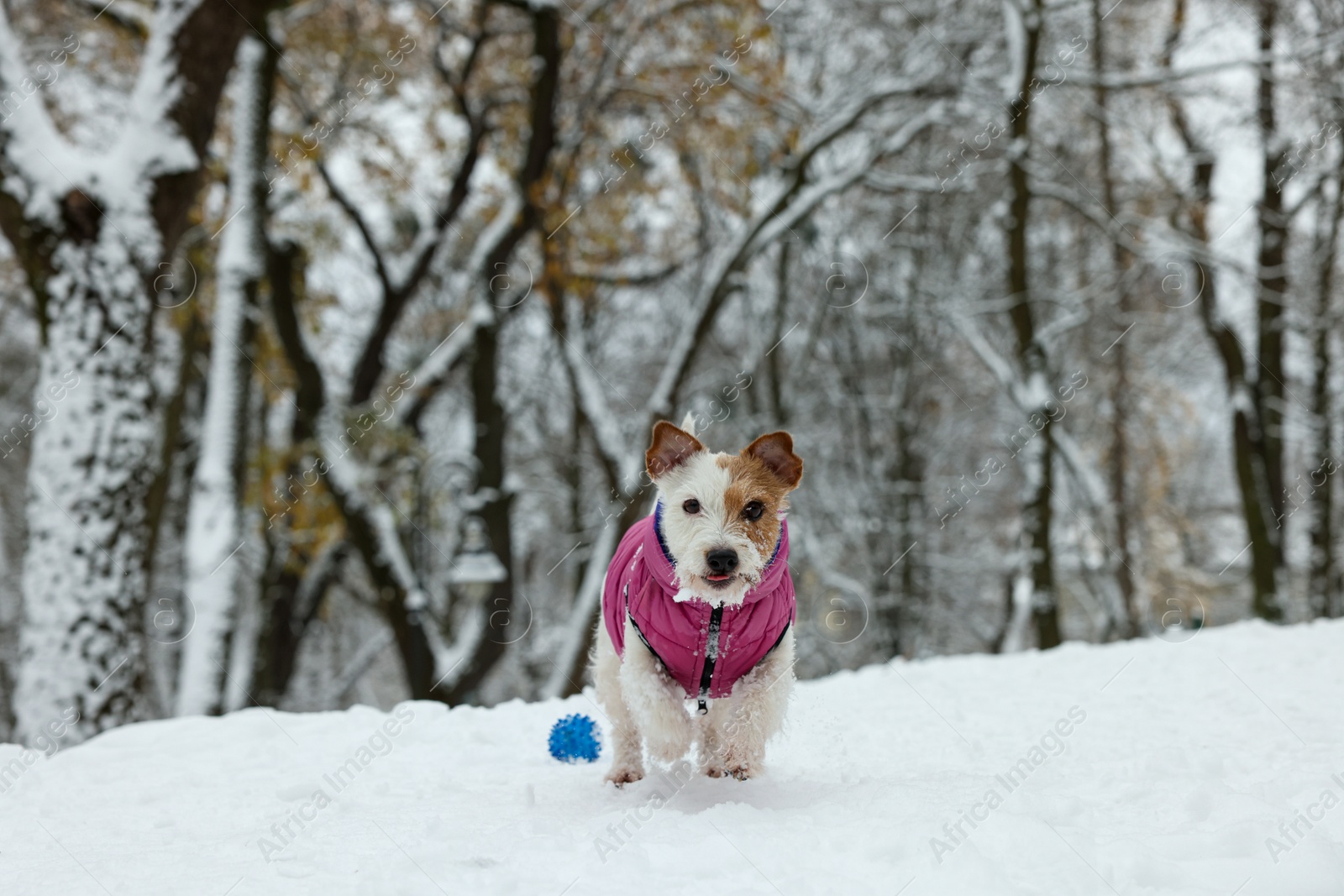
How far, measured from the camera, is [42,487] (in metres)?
6.26

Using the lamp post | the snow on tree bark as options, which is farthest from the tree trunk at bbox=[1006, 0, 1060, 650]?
the snow on tree bark

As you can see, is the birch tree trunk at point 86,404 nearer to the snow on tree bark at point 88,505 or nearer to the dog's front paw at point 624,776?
the snow on tree bark at point 88,505

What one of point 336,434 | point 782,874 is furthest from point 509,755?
point 336,434

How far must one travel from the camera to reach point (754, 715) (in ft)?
12.8

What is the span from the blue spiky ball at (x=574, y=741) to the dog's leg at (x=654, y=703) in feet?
1.85

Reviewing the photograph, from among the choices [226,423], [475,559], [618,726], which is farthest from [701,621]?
[226,423]

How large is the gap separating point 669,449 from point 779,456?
1.52 feet

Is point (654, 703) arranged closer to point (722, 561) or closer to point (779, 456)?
point (722, 561)

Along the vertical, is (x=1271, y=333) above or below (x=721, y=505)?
above

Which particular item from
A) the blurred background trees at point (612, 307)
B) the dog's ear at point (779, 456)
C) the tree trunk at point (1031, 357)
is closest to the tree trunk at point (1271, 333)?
the blurred background trees at point (612, 307)

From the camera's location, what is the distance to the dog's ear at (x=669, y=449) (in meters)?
3.97

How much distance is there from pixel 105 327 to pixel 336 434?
414cm

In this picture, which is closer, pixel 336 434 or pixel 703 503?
pixel 703 503

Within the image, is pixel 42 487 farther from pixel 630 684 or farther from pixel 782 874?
pixel 782 874
